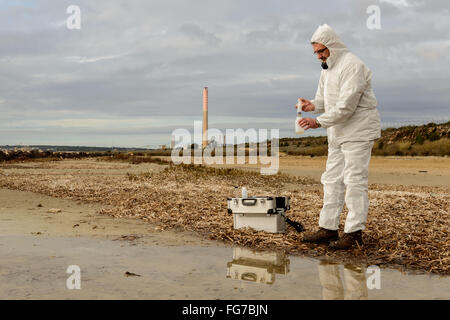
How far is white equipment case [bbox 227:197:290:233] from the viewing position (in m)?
7.75

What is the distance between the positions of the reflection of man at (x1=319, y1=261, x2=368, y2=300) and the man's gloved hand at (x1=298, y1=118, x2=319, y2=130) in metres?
1.79

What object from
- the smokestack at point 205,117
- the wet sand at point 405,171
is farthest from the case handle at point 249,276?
the smokestack at point 205,117

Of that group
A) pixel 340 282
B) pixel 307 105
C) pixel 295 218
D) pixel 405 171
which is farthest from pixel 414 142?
pixel 340 282

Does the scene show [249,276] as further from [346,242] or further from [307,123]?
[307,123]

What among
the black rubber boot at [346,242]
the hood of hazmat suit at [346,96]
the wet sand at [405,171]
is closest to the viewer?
the hood of hazmat suit at [346,96]

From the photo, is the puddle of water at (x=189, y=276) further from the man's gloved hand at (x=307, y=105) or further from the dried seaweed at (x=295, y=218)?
the man's gloved hand at (x=307, y=105)

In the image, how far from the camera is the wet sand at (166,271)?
4559 millimetres

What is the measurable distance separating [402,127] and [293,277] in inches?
2130

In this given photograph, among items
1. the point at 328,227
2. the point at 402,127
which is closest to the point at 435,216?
the point at 328,227

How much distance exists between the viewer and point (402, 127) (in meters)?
55.4

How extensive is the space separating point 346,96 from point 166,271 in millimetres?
3120

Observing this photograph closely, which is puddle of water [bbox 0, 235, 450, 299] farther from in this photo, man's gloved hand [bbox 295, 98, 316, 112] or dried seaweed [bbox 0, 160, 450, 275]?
man's gloved hand [bbox 295, 98, 316, 112]

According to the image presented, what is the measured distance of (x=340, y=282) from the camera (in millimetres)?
5008

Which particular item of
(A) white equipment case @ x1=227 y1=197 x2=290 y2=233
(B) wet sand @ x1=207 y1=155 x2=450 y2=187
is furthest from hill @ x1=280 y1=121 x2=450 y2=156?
(A) white equipment case @ x1=227 y1=197 x2=290 y2=233
